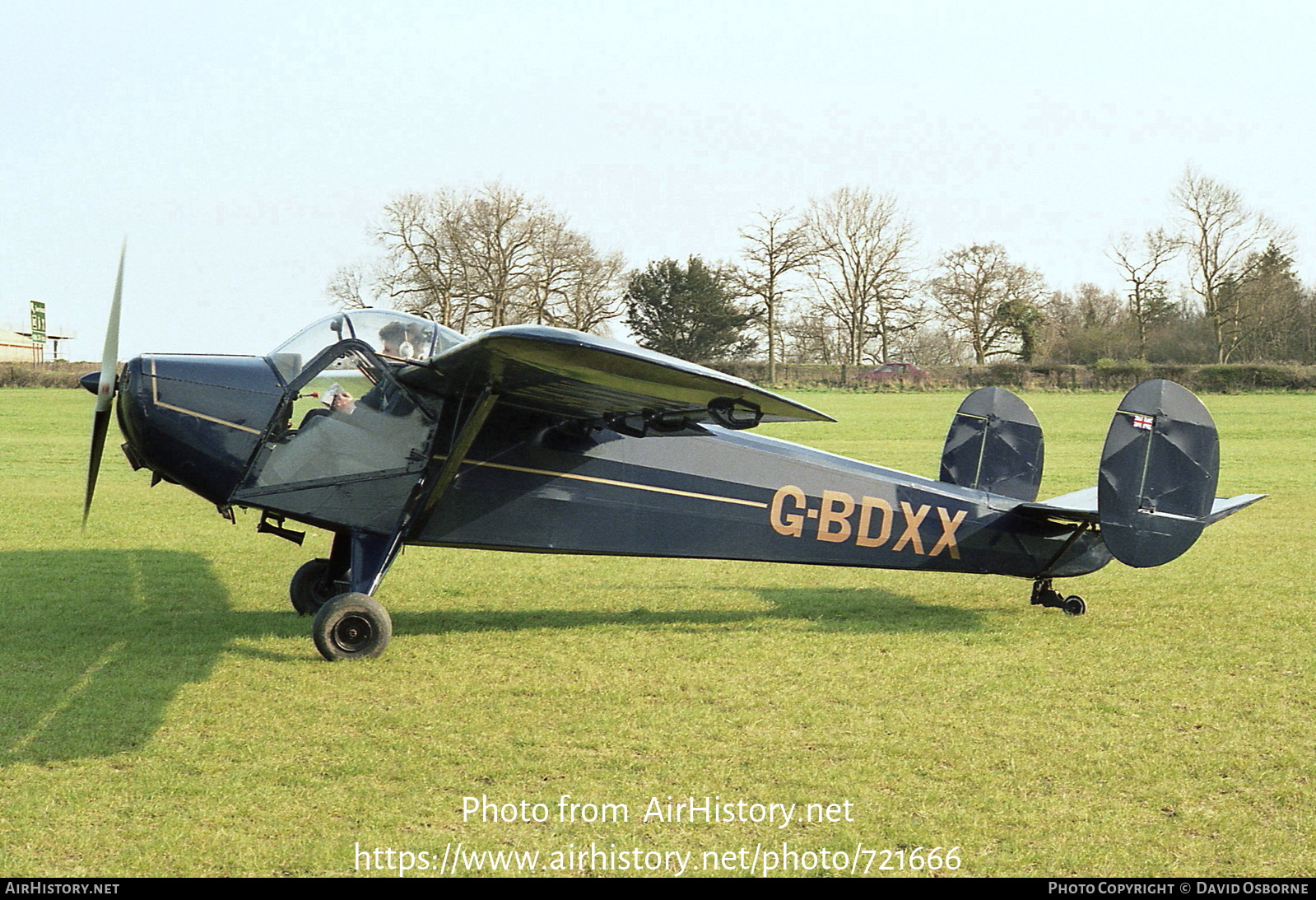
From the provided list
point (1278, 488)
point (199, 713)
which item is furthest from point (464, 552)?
point (1278, 488)

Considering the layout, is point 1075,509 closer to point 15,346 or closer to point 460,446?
point 460,446

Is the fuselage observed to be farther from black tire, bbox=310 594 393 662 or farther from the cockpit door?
black tire, bbox=310 594 393 662

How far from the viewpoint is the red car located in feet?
194

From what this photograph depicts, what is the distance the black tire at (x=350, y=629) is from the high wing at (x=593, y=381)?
5.24ft

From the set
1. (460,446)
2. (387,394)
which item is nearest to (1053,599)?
(460,446)

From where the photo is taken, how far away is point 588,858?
14.4 feet

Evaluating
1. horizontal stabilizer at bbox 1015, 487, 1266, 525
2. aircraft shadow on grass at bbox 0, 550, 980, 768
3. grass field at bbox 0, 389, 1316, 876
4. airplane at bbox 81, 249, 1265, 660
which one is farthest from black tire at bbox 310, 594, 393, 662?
horizontal stabilizer at bbox 1015, 487, 1266, 525

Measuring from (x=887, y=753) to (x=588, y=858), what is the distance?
1.97 meters

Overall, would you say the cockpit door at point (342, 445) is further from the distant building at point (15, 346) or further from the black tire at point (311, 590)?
the distant building at point (15, 346)

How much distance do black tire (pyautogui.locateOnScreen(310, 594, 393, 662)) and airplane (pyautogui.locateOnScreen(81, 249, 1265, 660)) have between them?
1cm

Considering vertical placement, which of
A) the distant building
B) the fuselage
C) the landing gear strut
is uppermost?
the fuselage

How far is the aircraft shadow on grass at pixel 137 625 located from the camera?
19.8 ft
